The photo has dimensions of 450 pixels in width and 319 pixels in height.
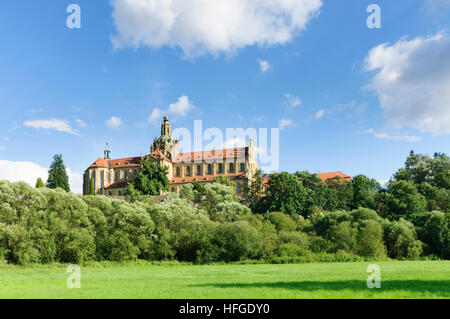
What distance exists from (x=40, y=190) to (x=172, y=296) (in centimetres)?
2586

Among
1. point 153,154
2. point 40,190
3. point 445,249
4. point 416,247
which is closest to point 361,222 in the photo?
point 416,247

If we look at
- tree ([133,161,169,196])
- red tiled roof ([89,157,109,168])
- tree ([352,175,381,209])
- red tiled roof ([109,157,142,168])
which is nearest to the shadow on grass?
tree ([352,175,381,209])

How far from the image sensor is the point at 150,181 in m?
77.0

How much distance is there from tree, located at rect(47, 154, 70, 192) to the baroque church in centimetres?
1160

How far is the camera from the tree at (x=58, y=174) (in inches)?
3415

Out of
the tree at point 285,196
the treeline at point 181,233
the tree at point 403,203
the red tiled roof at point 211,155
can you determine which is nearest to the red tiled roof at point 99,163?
the red tiled roof at point 211,155

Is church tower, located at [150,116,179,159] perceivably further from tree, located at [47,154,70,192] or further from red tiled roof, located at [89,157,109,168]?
tree, located at [47,154,70,192]

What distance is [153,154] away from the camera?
9956 centimetres

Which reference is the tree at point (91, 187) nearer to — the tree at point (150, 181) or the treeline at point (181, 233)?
the tree at point (150, 181)

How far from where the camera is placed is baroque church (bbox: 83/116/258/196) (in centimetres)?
9794

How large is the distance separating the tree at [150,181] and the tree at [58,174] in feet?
65.0

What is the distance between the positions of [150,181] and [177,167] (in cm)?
2790

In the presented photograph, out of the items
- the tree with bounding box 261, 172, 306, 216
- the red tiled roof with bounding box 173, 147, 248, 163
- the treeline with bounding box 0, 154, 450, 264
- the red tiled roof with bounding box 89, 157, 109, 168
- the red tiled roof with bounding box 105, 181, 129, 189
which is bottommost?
the treeline with bounding box 0, 154, 450, 264
